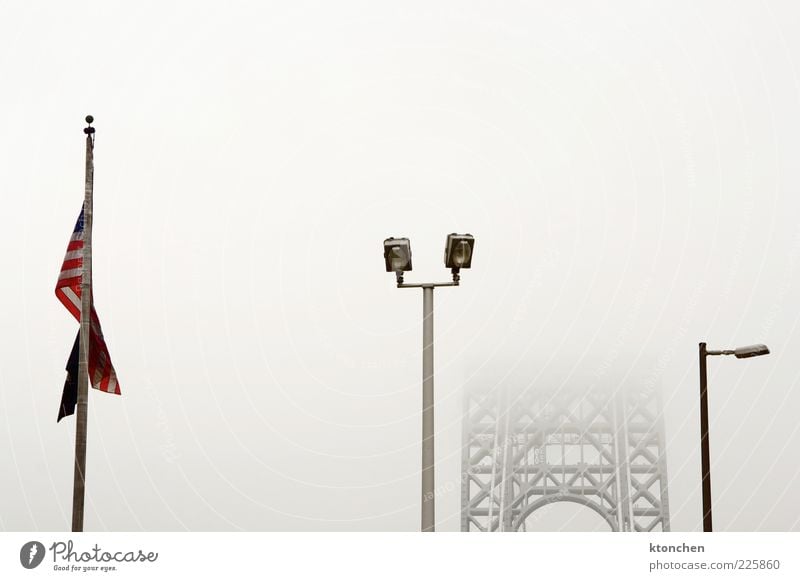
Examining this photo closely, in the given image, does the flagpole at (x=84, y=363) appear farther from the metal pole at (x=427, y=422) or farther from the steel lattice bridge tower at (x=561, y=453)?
the steel lattice bridge tower at (x=561, y=453)

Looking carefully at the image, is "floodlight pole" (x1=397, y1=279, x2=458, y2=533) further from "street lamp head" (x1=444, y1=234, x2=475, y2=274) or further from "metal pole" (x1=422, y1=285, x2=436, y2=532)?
"street lamp head" (x1=444, y1=234, x2=475, y2=274)

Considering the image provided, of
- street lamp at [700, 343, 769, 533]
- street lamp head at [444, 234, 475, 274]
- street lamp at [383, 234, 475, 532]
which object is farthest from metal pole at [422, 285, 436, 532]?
street lamp at [700, 343, 769, 533]

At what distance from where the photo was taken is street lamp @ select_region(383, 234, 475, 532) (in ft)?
46.7

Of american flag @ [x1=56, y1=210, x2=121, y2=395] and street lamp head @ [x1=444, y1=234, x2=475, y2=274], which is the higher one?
street lamp head @ [x1=444, y1=234, x2=475, y2=274]

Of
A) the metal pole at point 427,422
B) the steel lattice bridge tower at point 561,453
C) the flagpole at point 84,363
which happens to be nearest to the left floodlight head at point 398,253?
the metal pole at point 427,422

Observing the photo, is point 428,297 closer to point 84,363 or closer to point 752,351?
point 84,363

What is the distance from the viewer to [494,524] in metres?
88.4

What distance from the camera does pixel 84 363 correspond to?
15.9 meters

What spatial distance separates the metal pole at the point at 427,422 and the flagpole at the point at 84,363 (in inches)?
175

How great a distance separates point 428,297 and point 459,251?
0.83 m

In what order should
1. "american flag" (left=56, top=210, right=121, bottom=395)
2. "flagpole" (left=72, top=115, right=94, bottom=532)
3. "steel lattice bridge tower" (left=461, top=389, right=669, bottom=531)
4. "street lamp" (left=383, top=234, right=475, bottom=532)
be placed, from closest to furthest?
"street lamp" (left=383, top=234, right=475, bottom=532)
"flagpole" (left=72, top=115, right=94, bottom=532)
"american flag" (left=56, top=210, right=121, bottom=395)
"steel lattice bridge tower" (left=461, top=389, right=669, bottom=531)

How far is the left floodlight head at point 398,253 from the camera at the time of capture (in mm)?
14984

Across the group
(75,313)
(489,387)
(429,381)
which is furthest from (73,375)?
(489,387)

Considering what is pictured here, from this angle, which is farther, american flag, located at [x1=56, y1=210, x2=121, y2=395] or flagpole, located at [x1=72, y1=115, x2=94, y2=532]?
american flag, located at [x1=56, y1=210, x2=121, y2=395]
